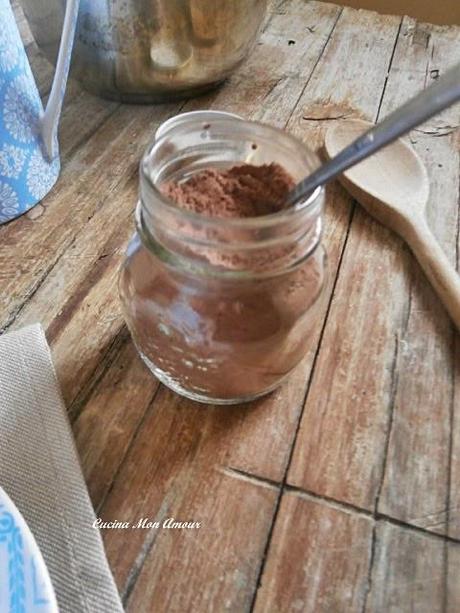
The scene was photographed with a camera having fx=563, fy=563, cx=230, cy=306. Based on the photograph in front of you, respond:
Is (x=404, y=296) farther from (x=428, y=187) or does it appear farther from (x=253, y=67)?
(x=253, y=67)

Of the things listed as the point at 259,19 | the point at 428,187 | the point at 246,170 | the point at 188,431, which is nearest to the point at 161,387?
the point at 188,431

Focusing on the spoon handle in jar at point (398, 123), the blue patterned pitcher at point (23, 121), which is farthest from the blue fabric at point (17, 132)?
the spoon handle in jar at point (398, 123)

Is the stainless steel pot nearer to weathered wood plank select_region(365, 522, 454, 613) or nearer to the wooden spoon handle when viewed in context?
the wooden spoon handle

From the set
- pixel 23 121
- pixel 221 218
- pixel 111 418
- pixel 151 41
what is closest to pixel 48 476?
pixel 111 418

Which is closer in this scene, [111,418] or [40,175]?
[111,418]

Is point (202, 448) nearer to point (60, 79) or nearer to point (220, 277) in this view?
point (220, 277)

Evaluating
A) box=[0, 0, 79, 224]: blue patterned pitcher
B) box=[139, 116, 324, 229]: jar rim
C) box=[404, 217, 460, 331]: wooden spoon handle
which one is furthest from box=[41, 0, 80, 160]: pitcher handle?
box=[404, 217, 460, 331]: wooden spoon handle
